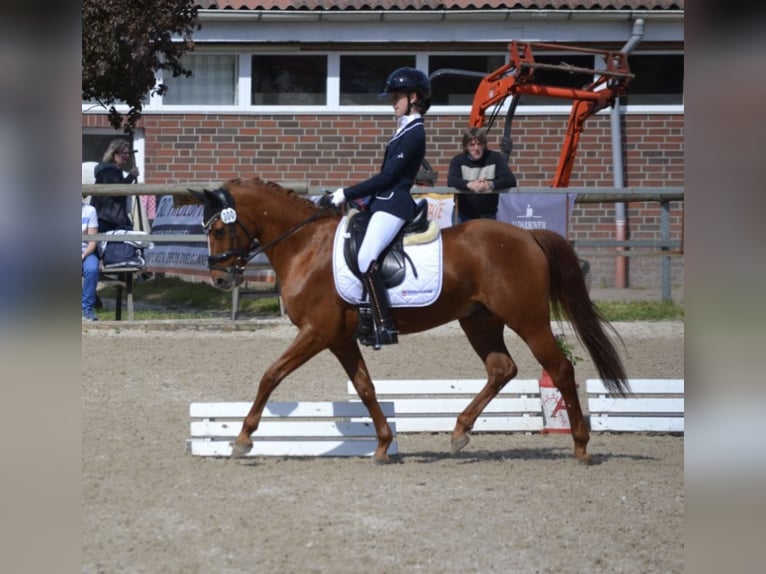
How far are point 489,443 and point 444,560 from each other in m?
3.31

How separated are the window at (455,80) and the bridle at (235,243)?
10172 mm

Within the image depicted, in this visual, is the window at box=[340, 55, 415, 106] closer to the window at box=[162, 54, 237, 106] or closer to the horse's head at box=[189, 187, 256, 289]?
the window at box=[162, 54, 237, 106]

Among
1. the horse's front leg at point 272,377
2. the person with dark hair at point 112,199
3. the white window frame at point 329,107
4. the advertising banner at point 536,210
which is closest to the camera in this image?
the horse's front leg at point 272,377

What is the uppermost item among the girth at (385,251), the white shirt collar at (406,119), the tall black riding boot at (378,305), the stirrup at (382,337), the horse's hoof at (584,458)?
the white shirt collar at (406,119)

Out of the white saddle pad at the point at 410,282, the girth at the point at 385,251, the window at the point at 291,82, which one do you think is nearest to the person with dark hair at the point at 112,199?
the window at the point at 291,82

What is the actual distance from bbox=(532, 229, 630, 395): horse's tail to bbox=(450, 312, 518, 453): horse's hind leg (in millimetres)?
455

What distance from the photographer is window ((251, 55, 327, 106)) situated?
17.3 metres

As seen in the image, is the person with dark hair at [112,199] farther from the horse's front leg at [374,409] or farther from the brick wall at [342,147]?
the horse's front leg at [374,409]

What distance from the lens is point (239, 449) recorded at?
704cm

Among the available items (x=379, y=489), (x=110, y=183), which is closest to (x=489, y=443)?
(x=379, y=489)

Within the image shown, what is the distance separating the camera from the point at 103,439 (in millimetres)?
7543

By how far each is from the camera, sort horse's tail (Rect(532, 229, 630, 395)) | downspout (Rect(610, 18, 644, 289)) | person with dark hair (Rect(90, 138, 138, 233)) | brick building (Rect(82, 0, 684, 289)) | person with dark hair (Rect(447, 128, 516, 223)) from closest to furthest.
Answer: horse's tail (Rect(532, 229, 630, 395))
person with dark hair (Rect(447, 128, 516, 223))
person with dark hair (Rect(90, 138, 138, 233))
downspout (Rect(610, 18, 644, 289))
brick building (Rect(82, 0, 684, 289))

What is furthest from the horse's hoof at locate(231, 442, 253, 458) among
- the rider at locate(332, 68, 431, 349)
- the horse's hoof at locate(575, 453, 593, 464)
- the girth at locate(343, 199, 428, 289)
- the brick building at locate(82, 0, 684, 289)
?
the brick building at locate(82, 0, 684, 289)

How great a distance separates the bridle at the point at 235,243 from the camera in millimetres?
7312
